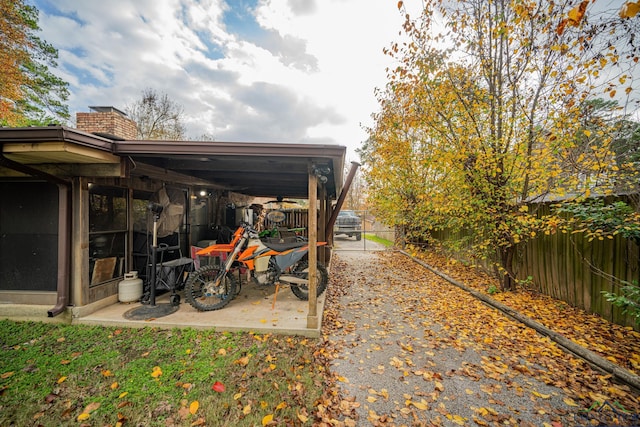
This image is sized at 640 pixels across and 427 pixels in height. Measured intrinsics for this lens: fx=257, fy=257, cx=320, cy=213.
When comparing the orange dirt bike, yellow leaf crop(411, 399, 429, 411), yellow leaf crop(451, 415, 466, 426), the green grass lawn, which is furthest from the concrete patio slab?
yellow leaf crop(451, 415, 466, 426)

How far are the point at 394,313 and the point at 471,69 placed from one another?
4.48 meters

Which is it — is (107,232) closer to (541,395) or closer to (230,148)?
(230,148)

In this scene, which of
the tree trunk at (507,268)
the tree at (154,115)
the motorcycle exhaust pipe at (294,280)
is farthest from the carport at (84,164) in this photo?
the tree at (154,115)

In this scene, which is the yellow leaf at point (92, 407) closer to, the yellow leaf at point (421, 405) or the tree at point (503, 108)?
the yellow leaf at point (421, 405)

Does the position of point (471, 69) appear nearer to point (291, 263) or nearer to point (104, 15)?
point (291, 263)

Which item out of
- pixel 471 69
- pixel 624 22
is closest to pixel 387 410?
pixel 624 22

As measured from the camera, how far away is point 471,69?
4.62 metres

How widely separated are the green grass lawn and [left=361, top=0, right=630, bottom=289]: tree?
373cm

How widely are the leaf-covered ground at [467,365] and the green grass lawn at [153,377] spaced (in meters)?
0.50

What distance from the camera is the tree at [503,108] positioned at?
11.5 ft

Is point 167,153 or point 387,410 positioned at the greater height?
point 167,153

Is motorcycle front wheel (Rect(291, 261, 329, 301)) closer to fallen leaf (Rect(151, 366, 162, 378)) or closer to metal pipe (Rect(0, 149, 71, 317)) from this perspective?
fallen leaf (Rect(151, 366, 162, 378))

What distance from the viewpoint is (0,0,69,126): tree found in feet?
33.7

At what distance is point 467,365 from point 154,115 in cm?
1882
